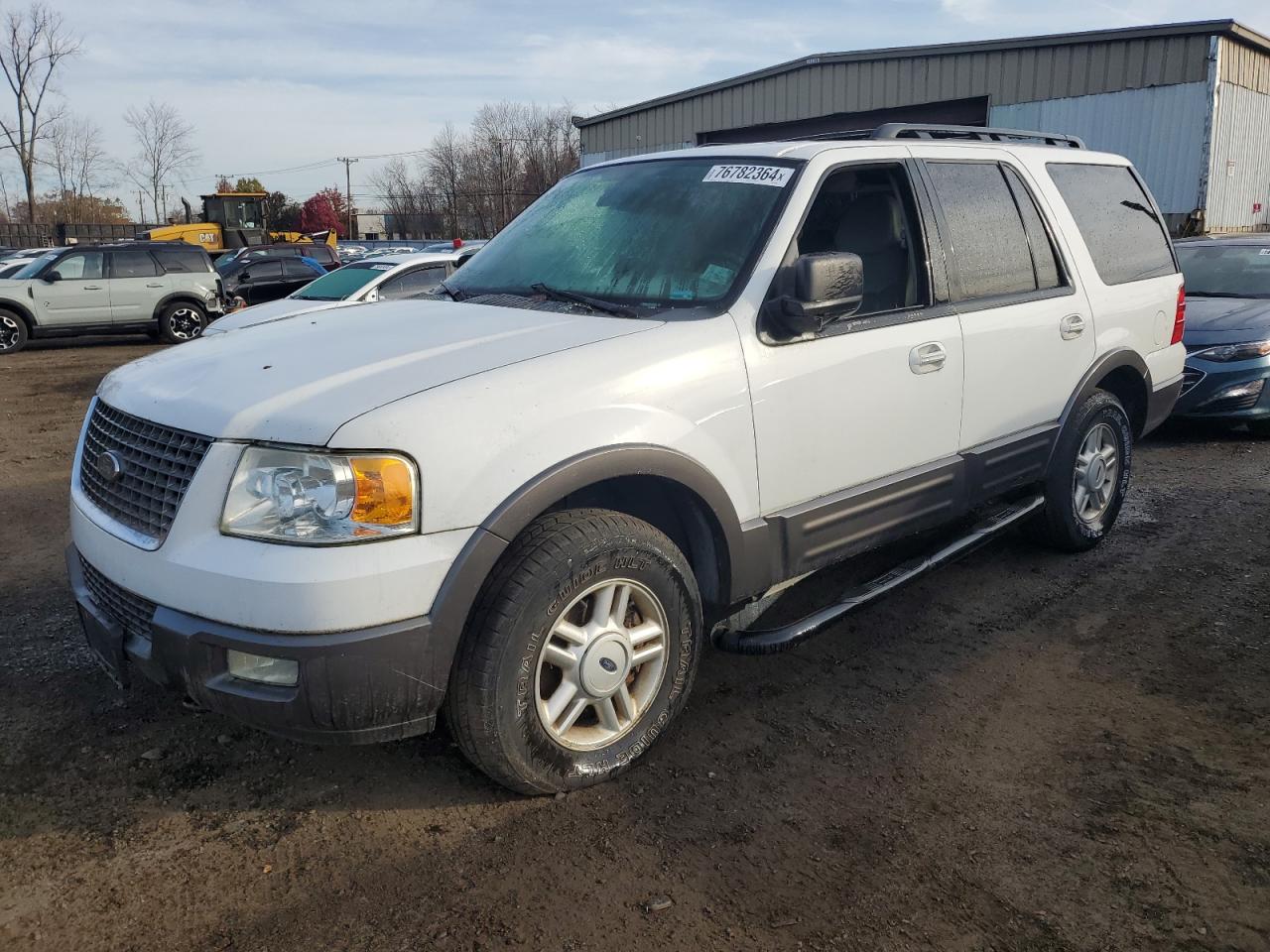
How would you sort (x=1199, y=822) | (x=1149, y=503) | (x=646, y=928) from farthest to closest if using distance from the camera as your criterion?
(x=1149, y=503), (x=1199, y=822), (x=646, y=928)

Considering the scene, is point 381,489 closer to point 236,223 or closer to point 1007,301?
point 1007,301

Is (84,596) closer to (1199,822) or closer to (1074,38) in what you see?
(1199,822)

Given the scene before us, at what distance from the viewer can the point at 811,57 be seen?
68.8 ft

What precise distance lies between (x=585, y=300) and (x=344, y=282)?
8.97 m

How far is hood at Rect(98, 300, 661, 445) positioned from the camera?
254 centimetres

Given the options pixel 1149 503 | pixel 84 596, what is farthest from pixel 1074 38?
pixel 84 596

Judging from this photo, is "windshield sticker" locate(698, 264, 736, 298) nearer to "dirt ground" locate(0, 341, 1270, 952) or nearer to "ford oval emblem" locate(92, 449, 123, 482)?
"dirt ground" locate(0, 341, 1270, 952)

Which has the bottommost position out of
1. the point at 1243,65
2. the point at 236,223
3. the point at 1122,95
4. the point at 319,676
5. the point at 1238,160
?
the point at 319,676

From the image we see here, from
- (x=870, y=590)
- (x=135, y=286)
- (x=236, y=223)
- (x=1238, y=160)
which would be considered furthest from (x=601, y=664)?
(x=236, y=223)

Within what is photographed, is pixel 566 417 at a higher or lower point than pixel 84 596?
higher

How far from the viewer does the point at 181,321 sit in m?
17.5

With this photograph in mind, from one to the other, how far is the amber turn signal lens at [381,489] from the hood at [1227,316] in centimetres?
735

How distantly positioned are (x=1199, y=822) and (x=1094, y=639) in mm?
1380

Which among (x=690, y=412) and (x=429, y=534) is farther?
(x=690, y=412)
